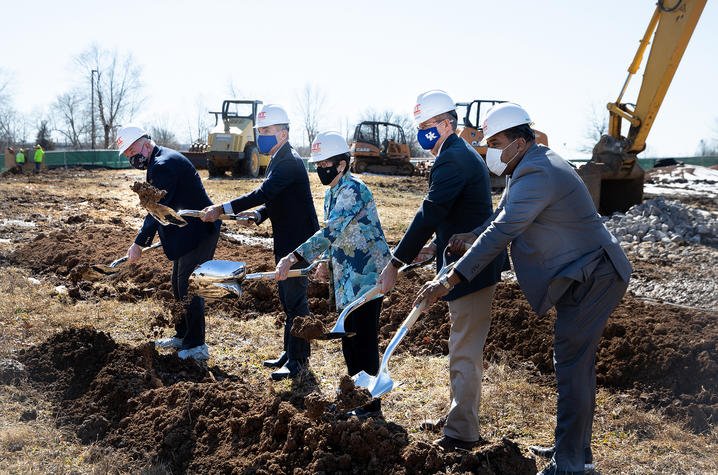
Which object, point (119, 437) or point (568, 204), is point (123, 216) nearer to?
point (119, 437)

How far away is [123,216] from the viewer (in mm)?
16938

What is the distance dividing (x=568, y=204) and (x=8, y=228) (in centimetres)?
1303

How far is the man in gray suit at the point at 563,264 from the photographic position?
12.4ft

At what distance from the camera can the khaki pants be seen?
4.34 m

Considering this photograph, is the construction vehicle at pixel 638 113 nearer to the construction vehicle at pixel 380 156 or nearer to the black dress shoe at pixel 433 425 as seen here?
the black dress shoe at pixel 433 425

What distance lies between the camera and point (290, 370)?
6008mm

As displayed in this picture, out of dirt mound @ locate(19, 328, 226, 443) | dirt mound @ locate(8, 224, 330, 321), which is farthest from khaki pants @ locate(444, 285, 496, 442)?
dirt mound @ locate(8, 224, 330, 321)

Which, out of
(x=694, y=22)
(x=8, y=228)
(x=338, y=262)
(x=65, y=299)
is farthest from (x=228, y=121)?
(x=338, y=262)

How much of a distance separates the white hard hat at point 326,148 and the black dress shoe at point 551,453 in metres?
2.27

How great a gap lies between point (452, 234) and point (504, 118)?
82 cm

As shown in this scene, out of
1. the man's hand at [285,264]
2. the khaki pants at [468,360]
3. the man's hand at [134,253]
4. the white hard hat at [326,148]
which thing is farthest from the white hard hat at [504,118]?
the man's hand at [134,253]

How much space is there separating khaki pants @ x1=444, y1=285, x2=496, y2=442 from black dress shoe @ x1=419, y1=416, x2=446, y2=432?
412 millimetres

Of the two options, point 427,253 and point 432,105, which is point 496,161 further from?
point 427,253

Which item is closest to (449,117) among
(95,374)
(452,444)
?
(452,444)
